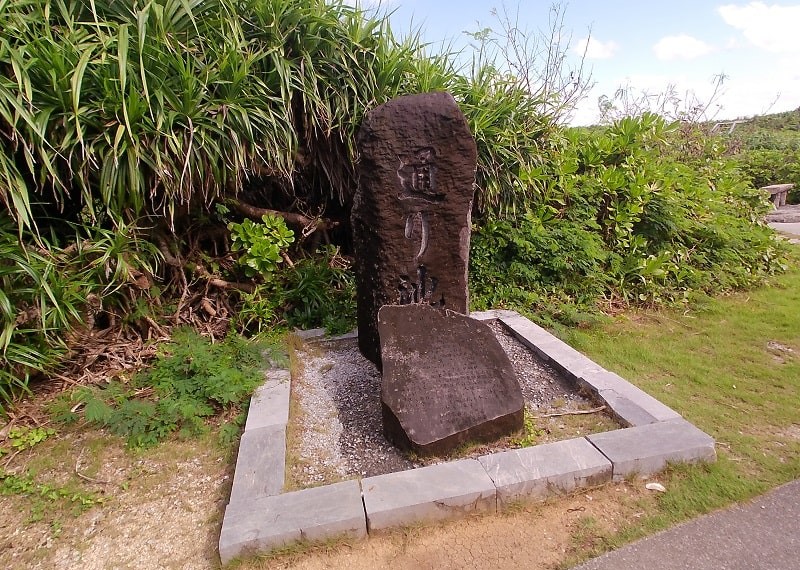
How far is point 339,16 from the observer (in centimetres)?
375

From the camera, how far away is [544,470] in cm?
203

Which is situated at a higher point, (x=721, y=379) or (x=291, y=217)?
(x=291, y=217)

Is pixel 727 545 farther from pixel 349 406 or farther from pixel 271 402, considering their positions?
pixel 271 402

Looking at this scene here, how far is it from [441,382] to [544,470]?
0.64 meters

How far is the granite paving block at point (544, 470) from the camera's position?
197 cm

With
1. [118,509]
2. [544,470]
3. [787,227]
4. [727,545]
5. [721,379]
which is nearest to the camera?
[727,545]

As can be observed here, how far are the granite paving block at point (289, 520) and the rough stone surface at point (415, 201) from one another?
1.27m

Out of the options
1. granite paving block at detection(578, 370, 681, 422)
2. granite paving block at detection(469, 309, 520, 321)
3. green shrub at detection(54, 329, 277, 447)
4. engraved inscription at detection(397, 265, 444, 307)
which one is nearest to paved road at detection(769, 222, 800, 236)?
granite paving block at detection(469, 309, 520, 321)

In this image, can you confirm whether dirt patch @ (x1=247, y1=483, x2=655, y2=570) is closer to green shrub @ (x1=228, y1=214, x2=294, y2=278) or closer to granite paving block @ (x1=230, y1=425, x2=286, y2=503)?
granite paving block @ (x1=230, y1=425, x2=286, y2=503)

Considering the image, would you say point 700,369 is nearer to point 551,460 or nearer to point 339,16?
point 551,460

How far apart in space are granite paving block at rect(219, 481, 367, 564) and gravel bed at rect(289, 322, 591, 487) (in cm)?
22

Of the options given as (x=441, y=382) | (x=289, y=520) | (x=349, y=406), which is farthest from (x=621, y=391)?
(x=289, y=520)

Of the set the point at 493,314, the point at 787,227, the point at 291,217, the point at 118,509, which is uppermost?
the point at 291,217

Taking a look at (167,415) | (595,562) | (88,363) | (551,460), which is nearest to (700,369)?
(551,460)
